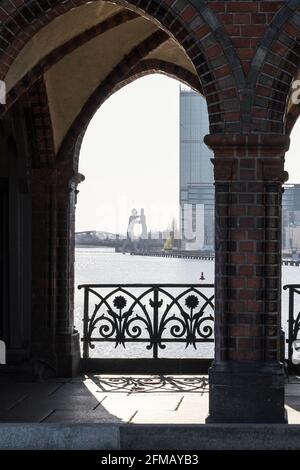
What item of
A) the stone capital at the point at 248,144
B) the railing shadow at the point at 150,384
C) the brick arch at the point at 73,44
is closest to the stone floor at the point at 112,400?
the railing shadow at the point at 150,384

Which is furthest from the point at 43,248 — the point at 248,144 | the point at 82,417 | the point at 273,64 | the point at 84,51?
the point at 273,64

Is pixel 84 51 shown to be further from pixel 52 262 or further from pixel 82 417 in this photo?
pixel 82 417

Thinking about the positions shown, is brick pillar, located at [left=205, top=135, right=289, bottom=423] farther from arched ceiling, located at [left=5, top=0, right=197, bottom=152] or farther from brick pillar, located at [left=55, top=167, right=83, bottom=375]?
brick pillar, located at [left=55, top=167, right=83, bottom=375]

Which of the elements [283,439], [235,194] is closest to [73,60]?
[235,194]

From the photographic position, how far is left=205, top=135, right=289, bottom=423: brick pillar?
8211mm

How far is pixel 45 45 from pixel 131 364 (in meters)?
4.28

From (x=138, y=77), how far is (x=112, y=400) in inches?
175

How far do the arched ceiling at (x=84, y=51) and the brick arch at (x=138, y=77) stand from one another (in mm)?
71

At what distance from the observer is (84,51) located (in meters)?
11.3

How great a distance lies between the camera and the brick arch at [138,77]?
11750 millimetres

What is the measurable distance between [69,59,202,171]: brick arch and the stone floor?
9.09 feet

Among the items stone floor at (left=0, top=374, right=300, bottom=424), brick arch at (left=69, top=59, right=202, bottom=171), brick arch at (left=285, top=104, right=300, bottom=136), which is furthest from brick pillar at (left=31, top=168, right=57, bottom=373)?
brick arch at (left=285, top=104, right=300, bottom=136)

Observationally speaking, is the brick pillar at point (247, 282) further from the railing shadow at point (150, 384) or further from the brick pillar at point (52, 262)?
the brick pillar at point (52, 262)

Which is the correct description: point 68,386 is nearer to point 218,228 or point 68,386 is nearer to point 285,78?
point 218,228
